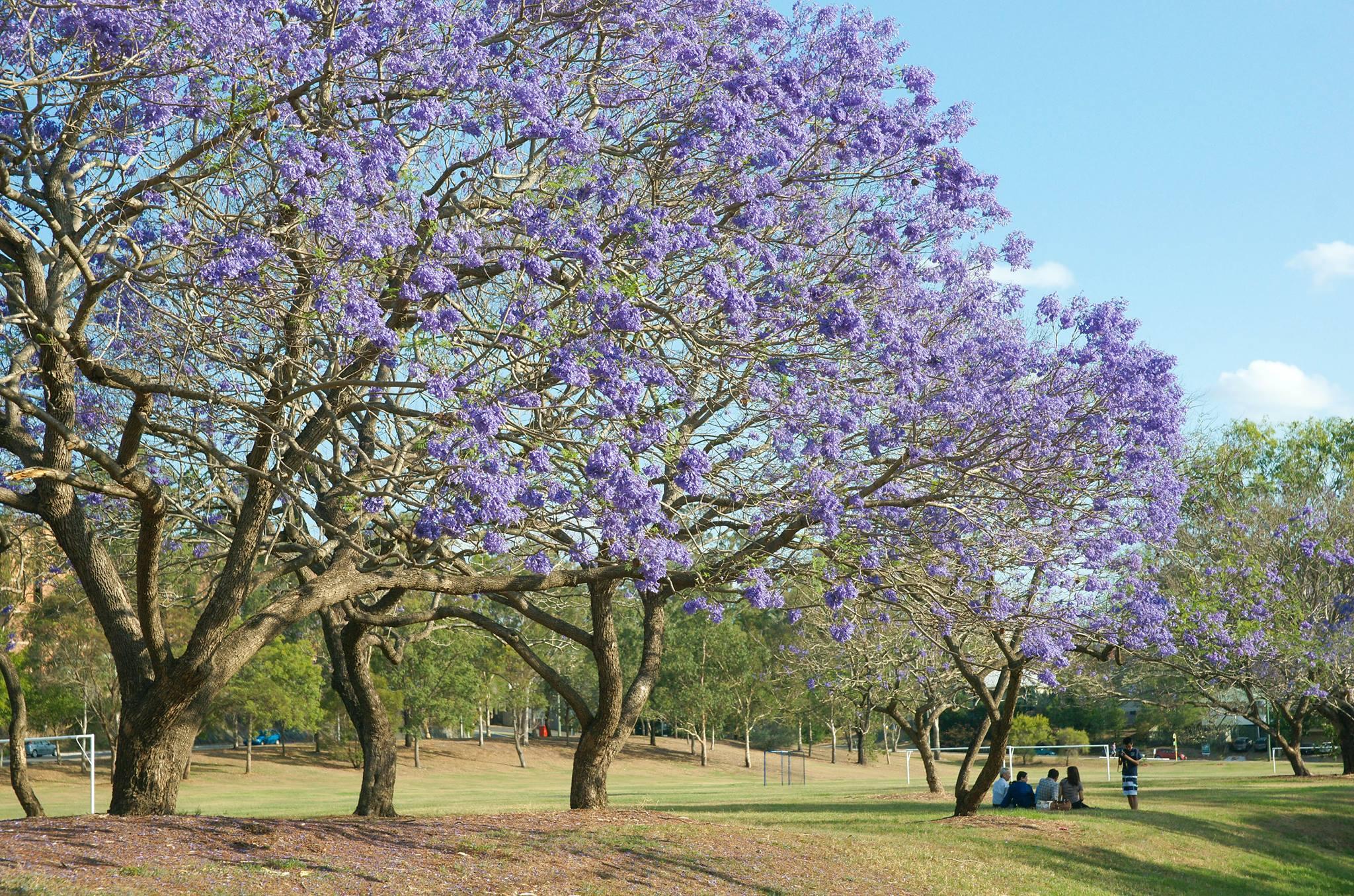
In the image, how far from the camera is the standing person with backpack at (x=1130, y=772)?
68.2ft

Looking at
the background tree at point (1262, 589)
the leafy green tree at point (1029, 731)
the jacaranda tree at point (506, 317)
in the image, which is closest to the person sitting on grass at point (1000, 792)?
the background tree at point (1262, 589)

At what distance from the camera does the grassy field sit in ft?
39.7

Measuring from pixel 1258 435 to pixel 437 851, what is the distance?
36.6m

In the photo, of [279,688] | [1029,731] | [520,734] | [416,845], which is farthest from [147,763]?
[520,734]

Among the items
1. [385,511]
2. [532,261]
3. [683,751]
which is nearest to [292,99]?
[532,261]

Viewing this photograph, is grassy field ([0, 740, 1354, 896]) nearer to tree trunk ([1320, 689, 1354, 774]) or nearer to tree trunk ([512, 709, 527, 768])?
tree trunk ([1320, 689, 1354, 774])

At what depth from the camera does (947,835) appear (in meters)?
15.8

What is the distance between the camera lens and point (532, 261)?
9.05m

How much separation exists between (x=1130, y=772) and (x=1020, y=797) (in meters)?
2.39

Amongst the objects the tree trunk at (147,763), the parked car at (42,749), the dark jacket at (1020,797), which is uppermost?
the tree trunk at (147,763)

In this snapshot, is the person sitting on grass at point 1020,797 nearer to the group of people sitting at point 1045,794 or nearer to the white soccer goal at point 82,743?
the group of people sitting at point 1045,794

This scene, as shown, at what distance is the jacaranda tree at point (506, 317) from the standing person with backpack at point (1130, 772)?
9.30 meters

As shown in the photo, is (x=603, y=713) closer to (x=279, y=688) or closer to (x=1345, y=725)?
(x=1345, y=725)

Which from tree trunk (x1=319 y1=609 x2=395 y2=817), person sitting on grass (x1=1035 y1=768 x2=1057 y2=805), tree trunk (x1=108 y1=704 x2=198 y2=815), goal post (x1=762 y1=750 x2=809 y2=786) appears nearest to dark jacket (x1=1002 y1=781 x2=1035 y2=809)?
person sitting on grass (x1=1035 y1=768 x2=1057 y2=805)
